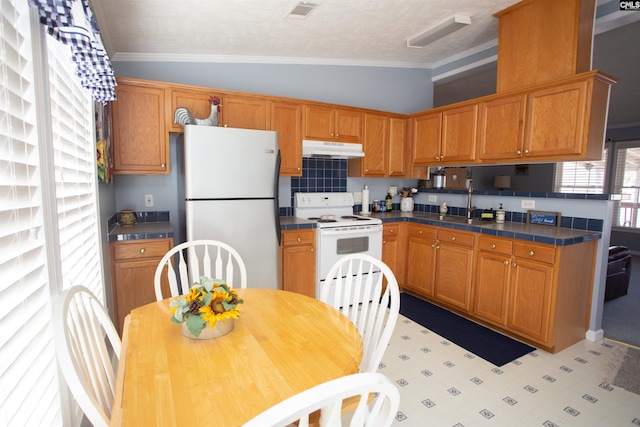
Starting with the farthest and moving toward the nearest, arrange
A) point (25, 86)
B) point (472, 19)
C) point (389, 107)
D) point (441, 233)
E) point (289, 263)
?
point (389, 107), point (441, 233), point (289, 263), point (472, 19), point (25, 86)

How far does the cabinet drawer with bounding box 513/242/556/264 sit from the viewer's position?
250 centimetres

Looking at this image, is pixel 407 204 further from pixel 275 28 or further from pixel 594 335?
pixel 275 28

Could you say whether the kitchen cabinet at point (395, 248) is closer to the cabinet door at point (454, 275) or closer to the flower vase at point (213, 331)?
the cabinet door at point (454, 275)

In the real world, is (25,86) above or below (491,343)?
above

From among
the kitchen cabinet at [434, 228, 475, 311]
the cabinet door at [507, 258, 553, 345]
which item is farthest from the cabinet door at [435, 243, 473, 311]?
the cabinet door at [507, 258, 553, 345]

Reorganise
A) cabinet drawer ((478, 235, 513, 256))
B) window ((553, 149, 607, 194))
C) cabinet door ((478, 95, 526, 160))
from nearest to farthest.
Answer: cabinet drawer ((478, 235, 513, 256))
cabinet door ((478, 95, 526, 160))
window ((553, 149, 607, 194))

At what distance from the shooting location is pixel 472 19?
296 cm

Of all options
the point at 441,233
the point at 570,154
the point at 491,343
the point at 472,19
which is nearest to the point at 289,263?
the point at 441,233

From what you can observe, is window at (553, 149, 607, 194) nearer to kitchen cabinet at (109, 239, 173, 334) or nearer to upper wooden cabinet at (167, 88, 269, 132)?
upper wooden cabinet at (167, 88, 269, 132)

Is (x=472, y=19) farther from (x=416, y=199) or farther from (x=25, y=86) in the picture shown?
(x=25, y=86)

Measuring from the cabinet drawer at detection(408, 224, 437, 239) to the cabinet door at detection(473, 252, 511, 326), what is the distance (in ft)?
1.86

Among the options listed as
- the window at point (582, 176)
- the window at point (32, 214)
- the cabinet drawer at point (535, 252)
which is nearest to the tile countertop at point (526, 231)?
the cabinet drawer at point (535, 252)

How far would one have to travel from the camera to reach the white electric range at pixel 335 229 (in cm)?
329

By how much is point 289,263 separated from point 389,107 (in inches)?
93.4
